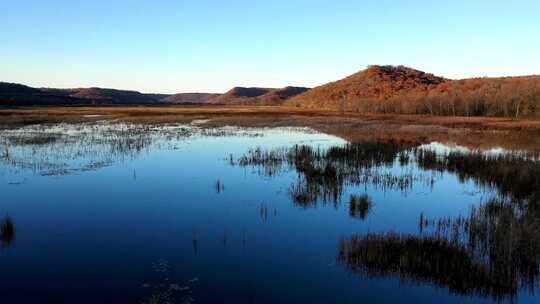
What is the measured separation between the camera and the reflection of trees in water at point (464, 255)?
7.71 metres

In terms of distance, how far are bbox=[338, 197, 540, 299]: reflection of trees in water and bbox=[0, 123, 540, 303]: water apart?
34 millimetres

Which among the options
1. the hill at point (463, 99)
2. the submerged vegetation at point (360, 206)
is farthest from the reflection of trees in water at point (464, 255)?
the hill at point (463, 99)

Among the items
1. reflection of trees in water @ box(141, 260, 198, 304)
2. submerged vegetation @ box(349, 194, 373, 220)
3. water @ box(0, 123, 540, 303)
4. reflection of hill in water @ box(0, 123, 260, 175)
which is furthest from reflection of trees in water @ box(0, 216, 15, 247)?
submerged vegetation @ box(349, 194, 373, 220)

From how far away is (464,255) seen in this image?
8.70 metres

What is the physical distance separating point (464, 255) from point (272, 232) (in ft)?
15.4

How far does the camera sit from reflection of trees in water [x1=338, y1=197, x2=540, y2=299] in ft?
25.3

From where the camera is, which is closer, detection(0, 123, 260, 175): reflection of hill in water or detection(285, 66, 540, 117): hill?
detection(0, 123, 260, 175): reflection of hill in water

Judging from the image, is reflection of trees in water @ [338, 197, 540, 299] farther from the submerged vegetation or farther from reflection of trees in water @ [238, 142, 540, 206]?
reflection of trees in water @ [238, 142, 540, 206]

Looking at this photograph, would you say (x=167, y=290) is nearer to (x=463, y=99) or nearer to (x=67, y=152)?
(x=67, y=152)

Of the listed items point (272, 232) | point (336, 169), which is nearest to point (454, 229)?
point (272, 232)

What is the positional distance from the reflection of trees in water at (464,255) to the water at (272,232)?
0.03m

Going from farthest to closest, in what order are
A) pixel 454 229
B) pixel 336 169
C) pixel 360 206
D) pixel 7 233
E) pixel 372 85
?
pixel 372 85
pixel 336 169
pixel 360 206
pixel 454 229
pixel 7 233

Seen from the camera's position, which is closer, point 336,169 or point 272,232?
point 272,232

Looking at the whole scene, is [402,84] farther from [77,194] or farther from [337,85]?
[77,194]
